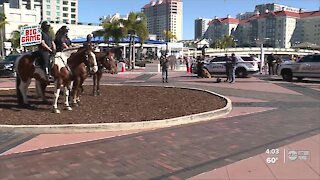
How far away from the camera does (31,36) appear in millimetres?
11031

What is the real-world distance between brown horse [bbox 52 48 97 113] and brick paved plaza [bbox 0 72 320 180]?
2196 millimetres

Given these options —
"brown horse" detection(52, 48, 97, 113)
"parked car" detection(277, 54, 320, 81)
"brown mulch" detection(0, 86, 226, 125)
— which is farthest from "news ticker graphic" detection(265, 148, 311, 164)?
"parked car" detection(277, 54, 320, 81)

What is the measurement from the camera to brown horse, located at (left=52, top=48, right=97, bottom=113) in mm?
10070

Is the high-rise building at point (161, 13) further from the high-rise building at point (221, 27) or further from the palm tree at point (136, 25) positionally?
the high-rise building at point (221, 27)

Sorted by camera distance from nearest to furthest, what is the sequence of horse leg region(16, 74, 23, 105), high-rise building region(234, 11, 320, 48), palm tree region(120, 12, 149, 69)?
horse leg region(16, 74, 23, 105)
palm tree region(120, 12, 149, 69)
high-rise building region(234, 11, 320, 48)

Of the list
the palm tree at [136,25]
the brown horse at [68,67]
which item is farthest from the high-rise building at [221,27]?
the brown horse at [68,67]

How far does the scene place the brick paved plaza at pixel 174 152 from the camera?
5.60m

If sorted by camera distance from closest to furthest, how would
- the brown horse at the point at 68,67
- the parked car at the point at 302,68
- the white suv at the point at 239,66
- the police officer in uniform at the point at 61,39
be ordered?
the brown horse at the point at 68,67
the police officer in uniform at the point at 61,39
the parked car at the point at 302,68
the white suv at the point at 239,66

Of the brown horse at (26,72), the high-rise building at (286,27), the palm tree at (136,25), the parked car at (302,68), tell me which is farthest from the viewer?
the high-rise building at (286,27)

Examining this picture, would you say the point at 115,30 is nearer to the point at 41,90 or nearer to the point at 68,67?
the point at 41,90

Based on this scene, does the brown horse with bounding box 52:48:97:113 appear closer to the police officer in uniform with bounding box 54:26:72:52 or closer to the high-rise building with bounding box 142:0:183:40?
the police officer in uniform with bounding box 54:26:72:52

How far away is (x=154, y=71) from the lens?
1439 inches

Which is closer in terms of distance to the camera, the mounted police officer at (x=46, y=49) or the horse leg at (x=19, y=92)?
the mounted police officer at (x=46, y=49)

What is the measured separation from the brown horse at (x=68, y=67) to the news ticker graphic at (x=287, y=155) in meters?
5.50
